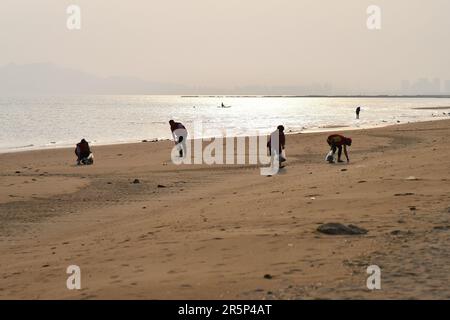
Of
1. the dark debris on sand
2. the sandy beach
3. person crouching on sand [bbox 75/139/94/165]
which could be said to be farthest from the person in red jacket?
the dark debris on sand

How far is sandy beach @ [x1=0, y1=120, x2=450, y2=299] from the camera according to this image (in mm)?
6059

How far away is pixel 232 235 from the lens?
8.40m

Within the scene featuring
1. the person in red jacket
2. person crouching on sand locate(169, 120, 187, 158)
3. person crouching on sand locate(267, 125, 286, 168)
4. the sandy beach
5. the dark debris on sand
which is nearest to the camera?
the sandy beach

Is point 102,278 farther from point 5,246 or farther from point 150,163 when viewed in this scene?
point 150,163

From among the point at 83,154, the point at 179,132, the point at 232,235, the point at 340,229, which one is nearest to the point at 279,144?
the point at 179,132

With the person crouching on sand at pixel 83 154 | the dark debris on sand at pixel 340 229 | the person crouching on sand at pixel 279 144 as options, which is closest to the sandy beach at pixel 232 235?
the dark debris on sand at pixel 340 229

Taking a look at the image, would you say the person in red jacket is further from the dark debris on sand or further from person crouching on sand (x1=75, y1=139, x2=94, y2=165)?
the dark debris on sand

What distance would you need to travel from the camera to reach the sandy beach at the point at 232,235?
19.9 feet

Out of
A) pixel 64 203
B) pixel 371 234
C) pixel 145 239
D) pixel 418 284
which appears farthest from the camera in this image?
pixel 64 203

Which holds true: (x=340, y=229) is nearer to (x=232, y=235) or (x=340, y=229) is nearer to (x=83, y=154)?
(x=232, y=235)

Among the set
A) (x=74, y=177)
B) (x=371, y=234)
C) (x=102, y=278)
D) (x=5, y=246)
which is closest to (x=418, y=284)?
(x=371, y=234)

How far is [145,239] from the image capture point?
29.3ft

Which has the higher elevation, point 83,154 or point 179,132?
point 179,132

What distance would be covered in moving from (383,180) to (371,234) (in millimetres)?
5376
